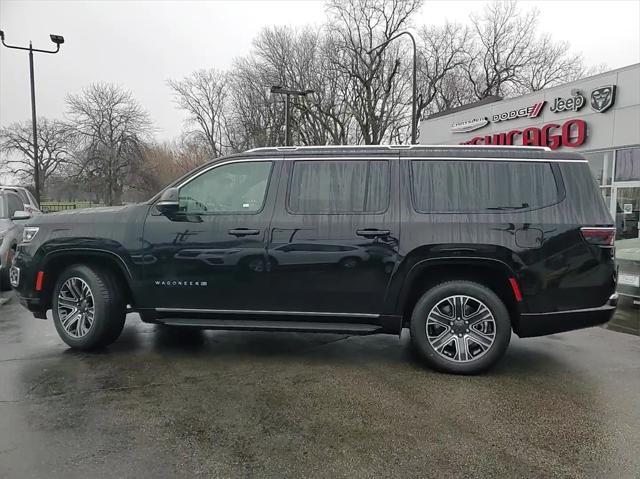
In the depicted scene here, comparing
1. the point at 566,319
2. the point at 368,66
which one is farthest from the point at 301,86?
the point at 566,319

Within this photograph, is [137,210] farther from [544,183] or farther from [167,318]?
[544,183]

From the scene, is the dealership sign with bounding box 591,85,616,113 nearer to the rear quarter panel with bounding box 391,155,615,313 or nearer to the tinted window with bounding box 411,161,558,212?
the rear quarter panel with bounding box 391,155,615,313

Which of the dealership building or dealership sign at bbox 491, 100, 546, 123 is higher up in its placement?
dealership sign at bbox 491, 100, 546, 123

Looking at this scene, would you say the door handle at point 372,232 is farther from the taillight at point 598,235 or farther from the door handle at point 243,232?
the taillight at point 598,235

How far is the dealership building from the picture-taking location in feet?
40.9

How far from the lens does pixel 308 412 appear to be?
11.4 ft

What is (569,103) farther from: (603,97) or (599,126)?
(599,126)

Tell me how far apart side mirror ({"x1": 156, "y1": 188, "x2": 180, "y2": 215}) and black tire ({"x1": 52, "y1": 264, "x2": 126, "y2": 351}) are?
933 millimetres

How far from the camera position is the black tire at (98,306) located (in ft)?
15.1

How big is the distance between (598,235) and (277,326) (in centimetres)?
295

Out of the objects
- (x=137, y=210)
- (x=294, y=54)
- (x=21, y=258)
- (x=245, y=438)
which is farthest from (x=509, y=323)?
(x=294, y=54)

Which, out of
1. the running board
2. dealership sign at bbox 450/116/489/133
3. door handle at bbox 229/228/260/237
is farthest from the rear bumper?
dealership sign at bbox 450/116/489/133

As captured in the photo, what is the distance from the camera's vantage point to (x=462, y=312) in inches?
165

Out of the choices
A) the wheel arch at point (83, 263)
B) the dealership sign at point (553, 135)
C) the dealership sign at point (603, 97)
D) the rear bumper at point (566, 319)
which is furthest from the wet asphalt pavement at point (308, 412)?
the dealership sign at point (553, 135)
